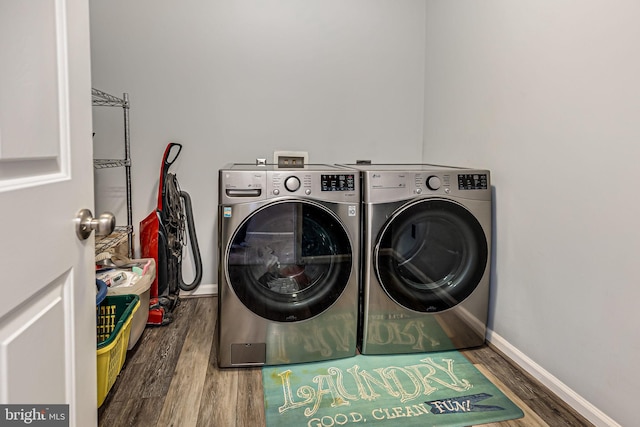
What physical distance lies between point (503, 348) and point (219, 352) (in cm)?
135

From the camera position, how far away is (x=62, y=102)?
2.53 ft

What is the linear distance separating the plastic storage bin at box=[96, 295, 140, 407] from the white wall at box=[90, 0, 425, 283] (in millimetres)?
919

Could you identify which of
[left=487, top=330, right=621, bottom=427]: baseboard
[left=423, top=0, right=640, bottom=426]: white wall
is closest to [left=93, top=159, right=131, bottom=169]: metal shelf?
[left=423, top=0, right=640, bottom=426]: white wall

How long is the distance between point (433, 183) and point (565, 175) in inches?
20.9

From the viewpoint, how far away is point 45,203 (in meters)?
0.69

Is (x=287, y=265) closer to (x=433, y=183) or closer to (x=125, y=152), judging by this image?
(x=433, y=183)

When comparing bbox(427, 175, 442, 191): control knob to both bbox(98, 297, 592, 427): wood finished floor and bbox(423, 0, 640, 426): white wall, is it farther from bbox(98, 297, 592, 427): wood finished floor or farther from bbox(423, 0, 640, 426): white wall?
bbox(98, 297, 592, 427): wood finished floor

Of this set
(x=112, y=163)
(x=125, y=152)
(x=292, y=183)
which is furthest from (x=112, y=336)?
(x=125, y=152)

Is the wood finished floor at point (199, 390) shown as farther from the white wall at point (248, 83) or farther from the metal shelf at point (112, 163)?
the metal shelf at point (112, 163)

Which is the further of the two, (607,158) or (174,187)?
(174,187)

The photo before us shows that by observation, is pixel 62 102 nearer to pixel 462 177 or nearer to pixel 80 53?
pixel 80 53

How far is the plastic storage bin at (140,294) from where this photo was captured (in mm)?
1871

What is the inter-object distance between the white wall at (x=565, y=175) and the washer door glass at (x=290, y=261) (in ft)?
2.69

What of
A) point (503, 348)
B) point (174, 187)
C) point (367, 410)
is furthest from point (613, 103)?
point (174, 187)
